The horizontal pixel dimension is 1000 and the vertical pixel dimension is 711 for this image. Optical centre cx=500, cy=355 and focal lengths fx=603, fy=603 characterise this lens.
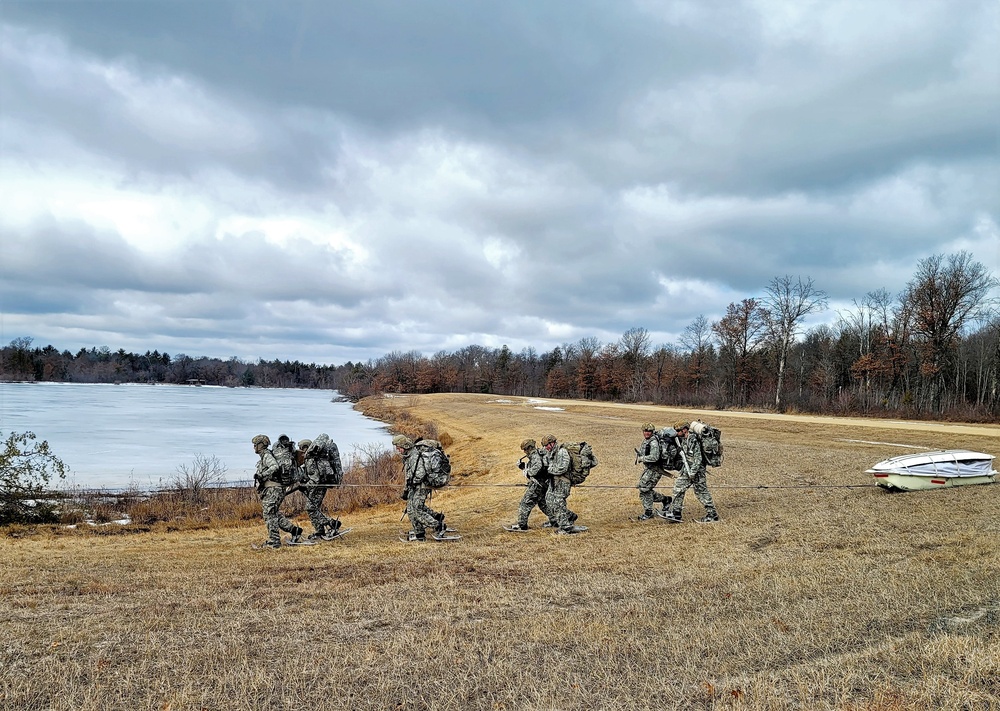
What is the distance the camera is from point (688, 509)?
1369 centimetres

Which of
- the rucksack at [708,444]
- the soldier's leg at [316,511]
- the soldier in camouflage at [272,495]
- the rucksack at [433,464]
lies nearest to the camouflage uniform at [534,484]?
the rucksack at [433,464]

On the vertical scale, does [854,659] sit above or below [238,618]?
above

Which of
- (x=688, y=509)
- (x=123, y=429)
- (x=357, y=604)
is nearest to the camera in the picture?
(x=357, y=604)

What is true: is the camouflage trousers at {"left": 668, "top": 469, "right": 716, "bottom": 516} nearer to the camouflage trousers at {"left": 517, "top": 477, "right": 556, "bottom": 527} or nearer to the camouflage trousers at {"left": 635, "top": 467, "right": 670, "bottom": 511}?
the camouflage trousers at {"left": 635, "top": 467, "right": 670, "bottom": 511}

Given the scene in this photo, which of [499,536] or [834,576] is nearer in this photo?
[834,576]

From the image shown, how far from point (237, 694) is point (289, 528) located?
6654 mm

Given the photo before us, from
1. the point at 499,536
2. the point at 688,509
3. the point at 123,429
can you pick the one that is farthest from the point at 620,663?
the point at 123,429

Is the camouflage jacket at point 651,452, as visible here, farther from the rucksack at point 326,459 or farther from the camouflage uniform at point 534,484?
the rucksack at point 326,459

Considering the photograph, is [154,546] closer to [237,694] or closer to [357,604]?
[357,604]

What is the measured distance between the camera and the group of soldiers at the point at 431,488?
11.2 metres

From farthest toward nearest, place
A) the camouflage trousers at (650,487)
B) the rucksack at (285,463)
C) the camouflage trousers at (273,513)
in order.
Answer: the camouflage trousers at (650,487), the rucksack at (285,463), the camouflage trousers at (273,513)

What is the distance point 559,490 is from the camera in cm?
1182

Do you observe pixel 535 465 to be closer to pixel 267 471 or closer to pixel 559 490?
pixel 559 490

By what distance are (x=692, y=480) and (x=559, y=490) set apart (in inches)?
108
